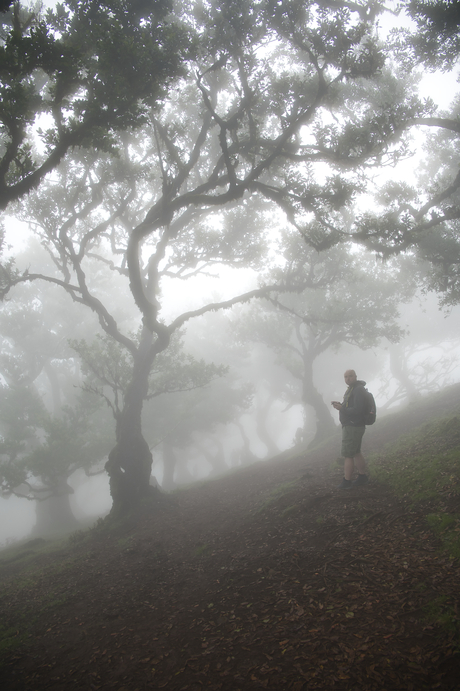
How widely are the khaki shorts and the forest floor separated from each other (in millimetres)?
851

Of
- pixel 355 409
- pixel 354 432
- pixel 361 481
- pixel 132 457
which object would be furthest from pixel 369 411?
pixel 132 457

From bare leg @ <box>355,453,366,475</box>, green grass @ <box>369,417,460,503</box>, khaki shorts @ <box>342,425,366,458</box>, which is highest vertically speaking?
khaki shorts @ <box>342,425,366,458</box>

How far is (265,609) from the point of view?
14.8 feet

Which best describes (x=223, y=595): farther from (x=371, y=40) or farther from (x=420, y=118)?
(x=420, y=118)

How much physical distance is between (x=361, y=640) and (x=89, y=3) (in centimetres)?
1567

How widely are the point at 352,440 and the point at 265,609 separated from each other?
459cm

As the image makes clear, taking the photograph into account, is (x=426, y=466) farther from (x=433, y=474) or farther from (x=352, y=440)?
(x=352, y=440)

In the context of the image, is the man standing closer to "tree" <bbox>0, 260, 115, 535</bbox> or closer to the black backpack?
the black backpack

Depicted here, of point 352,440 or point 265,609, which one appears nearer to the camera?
point 265,609

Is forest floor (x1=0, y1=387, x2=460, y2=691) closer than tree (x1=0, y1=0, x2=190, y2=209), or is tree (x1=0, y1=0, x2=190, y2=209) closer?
forest floor (x1=0, y1=387, x2=460, y2=691)

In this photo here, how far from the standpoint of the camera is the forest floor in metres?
3.36

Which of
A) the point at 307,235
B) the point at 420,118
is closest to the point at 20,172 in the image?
the point at 307,235

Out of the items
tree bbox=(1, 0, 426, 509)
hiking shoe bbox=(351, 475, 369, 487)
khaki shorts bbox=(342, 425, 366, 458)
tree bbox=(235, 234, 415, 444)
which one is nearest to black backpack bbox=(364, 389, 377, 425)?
khaki shorts bbox=(342, 425, 366, 458)

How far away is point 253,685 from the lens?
3.30 m
